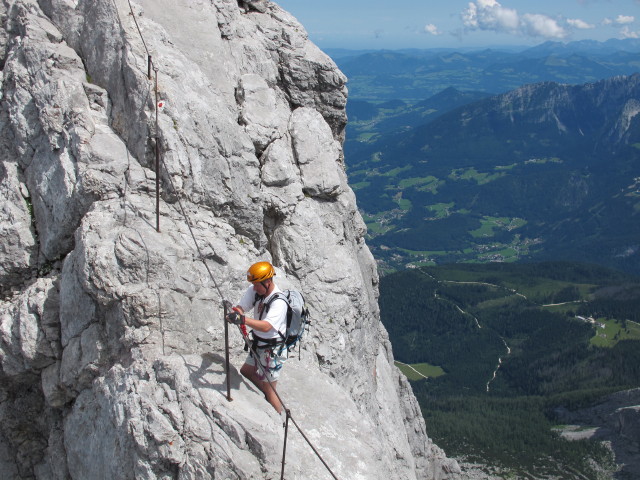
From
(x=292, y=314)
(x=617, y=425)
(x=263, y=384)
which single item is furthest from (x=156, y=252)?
(x=617, y=425)

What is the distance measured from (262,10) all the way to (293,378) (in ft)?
63.0

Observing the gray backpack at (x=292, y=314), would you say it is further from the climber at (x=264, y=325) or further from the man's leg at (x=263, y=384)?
the man's leg at (x=263, y=384)

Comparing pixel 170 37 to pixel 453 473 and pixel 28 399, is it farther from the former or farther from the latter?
pixel 453 473

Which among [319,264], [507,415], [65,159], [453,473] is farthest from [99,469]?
[507,415]

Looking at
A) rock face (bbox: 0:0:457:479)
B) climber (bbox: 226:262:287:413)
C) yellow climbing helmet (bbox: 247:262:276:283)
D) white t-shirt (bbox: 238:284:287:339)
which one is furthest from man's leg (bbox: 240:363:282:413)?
yellow climbing helmet (bbox: 247:262:276:283)

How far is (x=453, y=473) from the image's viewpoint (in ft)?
141

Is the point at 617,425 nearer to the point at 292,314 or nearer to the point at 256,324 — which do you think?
the point at 292,314

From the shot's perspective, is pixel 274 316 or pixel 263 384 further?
pixel 263 384

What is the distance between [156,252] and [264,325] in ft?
13.8

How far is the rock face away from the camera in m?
12.6

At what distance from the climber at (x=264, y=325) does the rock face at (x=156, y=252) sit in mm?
442

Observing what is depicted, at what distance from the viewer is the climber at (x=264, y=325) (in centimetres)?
1210

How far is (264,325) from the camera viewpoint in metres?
12.1

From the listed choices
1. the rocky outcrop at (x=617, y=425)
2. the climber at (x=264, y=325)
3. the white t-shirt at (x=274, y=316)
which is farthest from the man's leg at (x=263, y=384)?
the rocky outcrop at (x=617, y=425)
